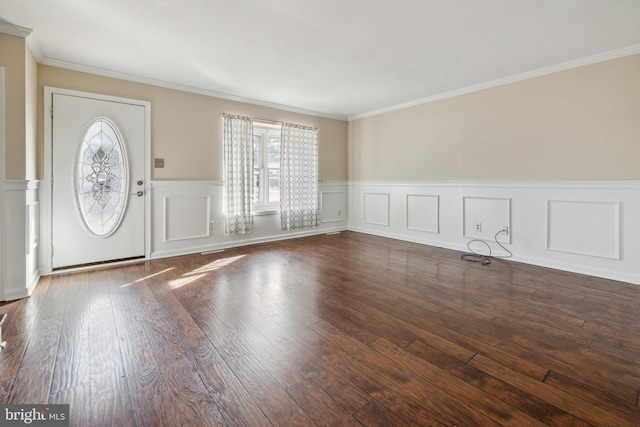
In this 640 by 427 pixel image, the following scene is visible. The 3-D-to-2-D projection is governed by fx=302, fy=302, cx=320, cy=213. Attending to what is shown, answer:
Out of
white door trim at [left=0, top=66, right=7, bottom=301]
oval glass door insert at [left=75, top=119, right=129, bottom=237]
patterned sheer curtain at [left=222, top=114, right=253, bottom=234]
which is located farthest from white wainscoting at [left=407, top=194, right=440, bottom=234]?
white door trim at [left=0, top=66, right=7, bottom=301]

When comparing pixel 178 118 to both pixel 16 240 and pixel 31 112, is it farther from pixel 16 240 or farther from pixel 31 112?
pixel 16 240

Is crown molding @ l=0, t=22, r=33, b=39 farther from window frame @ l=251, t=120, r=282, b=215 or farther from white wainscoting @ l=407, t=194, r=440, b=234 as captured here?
white wainscoting @ l=407, t=194, r=440, b=234

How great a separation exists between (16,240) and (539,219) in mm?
5569

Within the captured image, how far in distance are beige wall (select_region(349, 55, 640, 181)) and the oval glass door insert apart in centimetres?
426

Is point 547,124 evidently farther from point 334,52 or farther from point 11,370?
point 11,370

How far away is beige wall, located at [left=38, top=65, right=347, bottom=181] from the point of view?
3.56 metres

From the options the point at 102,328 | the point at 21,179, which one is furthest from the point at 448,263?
the point at 21,179

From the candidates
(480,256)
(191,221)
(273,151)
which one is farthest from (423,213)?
(191,221)

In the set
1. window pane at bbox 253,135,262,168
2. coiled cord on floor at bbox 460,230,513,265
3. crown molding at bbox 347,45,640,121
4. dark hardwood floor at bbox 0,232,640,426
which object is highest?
crown molding at bbox 347,45,640,121

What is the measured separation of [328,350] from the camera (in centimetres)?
185

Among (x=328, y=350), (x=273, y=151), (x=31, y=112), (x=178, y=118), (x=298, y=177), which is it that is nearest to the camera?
(x=328, y=350)

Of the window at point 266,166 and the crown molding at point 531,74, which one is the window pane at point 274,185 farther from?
the crown molding at point 531,74

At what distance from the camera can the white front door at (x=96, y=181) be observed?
3412 mm

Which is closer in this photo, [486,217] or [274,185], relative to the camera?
[486,217]
